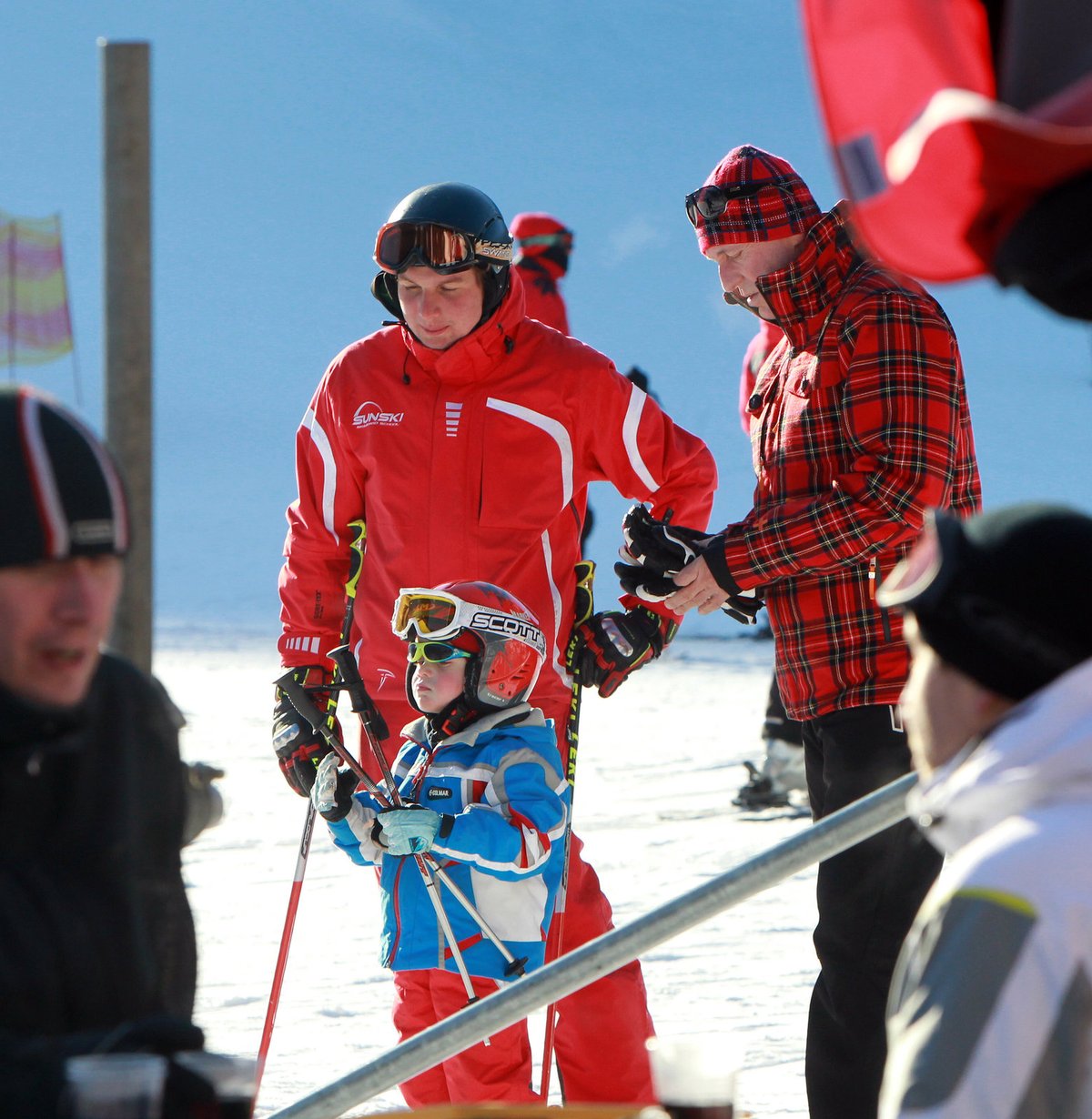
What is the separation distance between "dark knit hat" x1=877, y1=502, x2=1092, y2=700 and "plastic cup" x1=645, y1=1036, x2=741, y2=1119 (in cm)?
46

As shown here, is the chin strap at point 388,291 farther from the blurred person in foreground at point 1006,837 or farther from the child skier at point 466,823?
the blurred person in foreground at point 1006,837

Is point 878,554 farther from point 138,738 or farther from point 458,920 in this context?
point 138,738

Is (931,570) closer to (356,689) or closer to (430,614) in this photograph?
(430,614)

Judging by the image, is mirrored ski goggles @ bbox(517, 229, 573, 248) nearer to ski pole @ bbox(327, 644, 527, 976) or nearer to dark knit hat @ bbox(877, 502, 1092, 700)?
ski pole @ bbox(327, 644, 527, 976)

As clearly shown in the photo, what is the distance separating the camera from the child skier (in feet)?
12.2

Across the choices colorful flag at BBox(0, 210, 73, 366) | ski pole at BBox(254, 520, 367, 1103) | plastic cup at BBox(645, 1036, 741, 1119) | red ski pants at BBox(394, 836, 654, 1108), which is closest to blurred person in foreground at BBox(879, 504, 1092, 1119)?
plastic cup at BBox(645, 1036, 741, 1119)

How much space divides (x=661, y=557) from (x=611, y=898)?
3.36 metres

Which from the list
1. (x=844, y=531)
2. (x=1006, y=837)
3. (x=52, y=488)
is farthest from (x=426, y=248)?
(x=1006, y=837)

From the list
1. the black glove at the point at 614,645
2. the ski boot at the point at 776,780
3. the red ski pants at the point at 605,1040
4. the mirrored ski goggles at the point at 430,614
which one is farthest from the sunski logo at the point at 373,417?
the ski boot at the point at 776,780

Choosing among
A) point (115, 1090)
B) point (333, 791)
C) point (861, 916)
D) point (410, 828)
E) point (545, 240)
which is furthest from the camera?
point (545, 240)

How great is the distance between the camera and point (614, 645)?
13.3 feet

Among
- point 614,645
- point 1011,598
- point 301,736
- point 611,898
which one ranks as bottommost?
point 611,898

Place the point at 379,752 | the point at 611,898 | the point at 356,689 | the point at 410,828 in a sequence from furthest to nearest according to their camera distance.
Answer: the point at 611,898 < the point at 356,689 < the point at 379,752 < the point at 410,828

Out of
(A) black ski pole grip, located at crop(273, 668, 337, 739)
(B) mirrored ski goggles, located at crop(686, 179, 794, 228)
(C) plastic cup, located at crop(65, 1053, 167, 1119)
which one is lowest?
(A) black ski pole grip, located at crop(273, 668, 337, 739)
